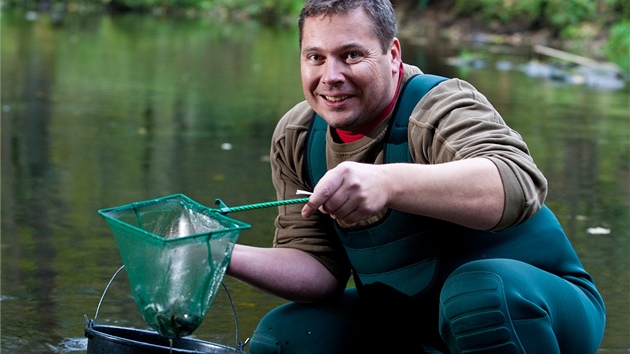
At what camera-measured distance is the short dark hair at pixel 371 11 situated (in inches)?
106

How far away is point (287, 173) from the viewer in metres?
3.07

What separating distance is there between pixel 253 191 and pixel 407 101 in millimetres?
3203

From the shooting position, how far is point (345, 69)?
2736 millimetres

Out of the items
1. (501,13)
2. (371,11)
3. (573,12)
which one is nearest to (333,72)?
(371,11)

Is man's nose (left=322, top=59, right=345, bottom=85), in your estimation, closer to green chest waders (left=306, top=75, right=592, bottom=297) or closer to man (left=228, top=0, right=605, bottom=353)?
man (left=228, top=0, right=605, bottom=353)

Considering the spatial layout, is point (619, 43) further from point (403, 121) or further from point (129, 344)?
point (129, 344)

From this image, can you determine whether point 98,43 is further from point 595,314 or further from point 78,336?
point 595,314

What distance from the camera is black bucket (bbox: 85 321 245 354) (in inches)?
95.5

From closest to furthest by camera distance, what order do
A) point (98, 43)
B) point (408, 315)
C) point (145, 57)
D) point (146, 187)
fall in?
point (408, 315)
point (146, 187)
point (145, 57)
point (98, 43)

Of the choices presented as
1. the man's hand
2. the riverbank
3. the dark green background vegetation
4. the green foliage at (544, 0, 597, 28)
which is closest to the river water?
the man's hand

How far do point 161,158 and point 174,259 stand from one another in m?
→ 4.63

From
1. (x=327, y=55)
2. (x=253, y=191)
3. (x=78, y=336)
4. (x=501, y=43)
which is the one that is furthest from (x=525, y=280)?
(x=501, y=43)

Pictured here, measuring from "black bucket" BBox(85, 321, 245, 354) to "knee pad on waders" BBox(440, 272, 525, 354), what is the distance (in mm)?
532

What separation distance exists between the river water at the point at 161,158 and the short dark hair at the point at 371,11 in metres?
1.32
